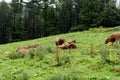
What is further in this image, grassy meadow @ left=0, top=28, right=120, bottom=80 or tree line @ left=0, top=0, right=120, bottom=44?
tree line @ left=0, top=0, right=120, bottom=44

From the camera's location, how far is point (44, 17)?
2896 inches

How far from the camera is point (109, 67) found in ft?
37.7

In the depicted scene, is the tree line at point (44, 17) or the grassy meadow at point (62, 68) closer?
the grassy meadow at point (62, 68)

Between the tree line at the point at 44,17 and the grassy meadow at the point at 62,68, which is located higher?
the grassy meadow at the point at 62,68

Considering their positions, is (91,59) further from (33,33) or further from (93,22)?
(33,33)

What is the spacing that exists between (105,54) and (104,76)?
2709mm

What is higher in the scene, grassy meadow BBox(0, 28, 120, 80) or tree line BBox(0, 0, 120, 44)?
grassy meadow BBox(0, 28, 120, 80)

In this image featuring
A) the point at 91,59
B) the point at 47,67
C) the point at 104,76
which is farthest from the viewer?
the point at 91,59

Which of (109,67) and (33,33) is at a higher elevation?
(109,67)

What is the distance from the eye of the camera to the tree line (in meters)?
68.9

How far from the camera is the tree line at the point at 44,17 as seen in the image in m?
68.9

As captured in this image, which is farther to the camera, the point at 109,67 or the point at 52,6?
the point at 52,6

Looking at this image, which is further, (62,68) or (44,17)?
(44,17)

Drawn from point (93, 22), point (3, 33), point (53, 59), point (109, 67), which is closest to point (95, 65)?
point (109, 67)
